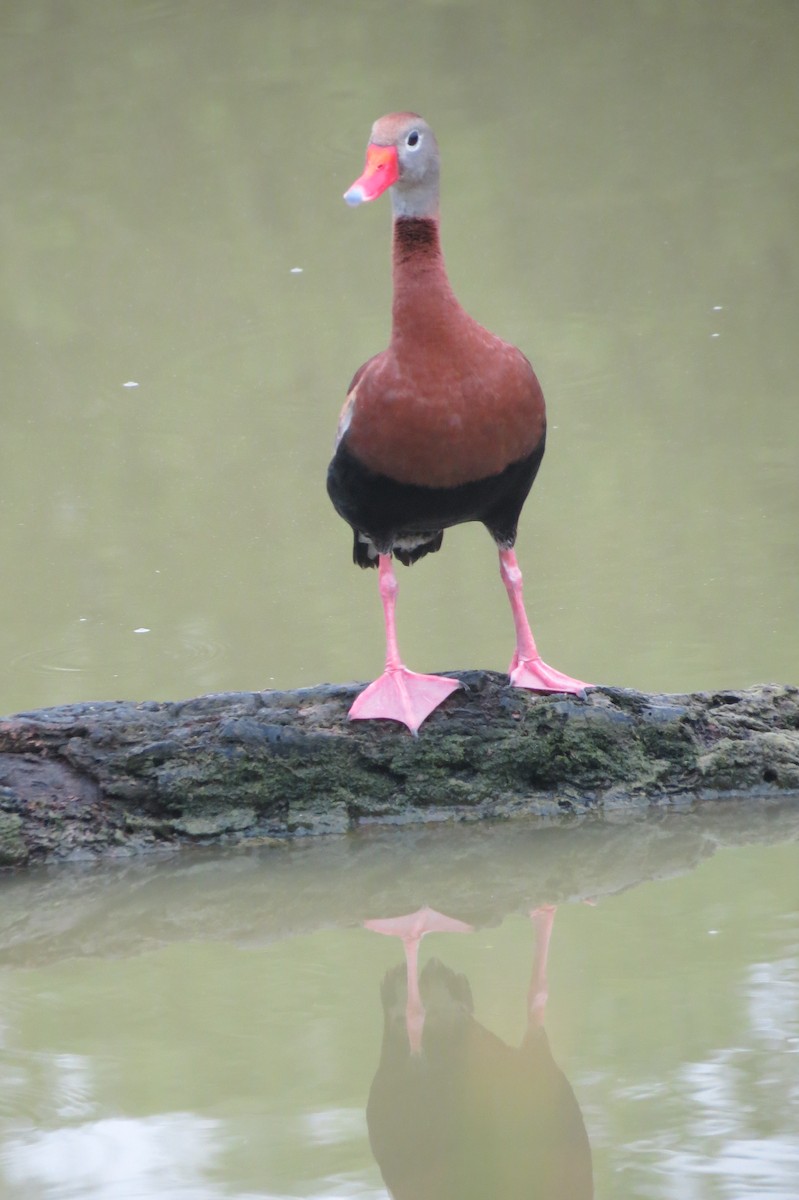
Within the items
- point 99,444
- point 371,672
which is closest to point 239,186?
point 99,444

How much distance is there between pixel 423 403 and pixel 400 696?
19.5 inches

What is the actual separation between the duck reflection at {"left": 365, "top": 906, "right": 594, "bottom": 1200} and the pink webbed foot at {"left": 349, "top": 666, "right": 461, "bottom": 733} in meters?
0.42

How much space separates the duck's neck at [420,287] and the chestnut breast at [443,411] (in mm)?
17

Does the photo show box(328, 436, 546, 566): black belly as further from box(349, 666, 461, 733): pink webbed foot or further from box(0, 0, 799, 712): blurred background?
box(0, 0, 799, 712): blurred background

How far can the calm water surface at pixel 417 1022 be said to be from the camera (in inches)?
75.7

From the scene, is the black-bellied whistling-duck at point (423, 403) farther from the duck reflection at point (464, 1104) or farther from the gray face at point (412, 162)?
the duck reflection at point (464, 1104)

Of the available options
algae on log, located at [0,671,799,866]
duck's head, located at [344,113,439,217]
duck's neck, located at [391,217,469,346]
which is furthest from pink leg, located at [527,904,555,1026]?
duck's head, located at [344,113,439,217]

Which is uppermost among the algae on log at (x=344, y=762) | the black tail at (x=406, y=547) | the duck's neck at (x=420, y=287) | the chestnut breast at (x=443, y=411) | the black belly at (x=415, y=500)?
the duck's neck at (x=420, y=287)

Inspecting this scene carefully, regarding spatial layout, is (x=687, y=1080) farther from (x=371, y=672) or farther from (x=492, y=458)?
(x=371, y=672)

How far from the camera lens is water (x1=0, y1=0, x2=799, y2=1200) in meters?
2.09

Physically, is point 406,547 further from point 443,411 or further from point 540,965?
point 540,965

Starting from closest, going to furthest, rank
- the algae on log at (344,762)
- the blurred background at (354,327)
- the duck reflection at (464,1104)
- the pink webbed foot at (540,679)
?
the duck reflection at (464,1104)
the algae on log at (344,762)
the pink webbed foot at (540,679)
the blurred background at (354,327)

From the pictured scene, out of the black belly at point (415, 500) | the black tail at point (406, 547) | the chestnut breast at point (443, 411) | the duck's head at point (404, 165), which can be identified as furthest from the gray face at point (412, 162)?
the black tail at point (406, 547)

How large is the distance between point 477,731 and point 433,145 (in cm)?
94
